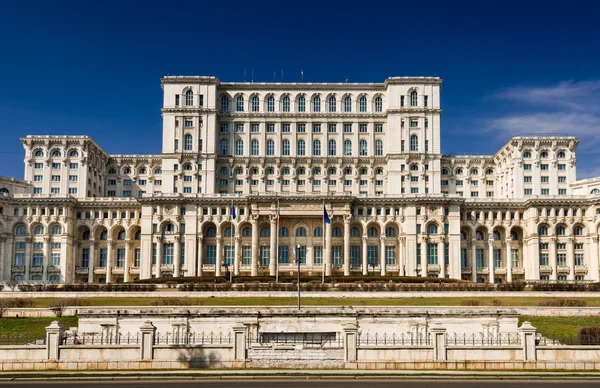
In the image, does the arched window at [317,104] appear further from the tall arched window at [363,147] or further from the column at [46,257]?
the column at [46,257]

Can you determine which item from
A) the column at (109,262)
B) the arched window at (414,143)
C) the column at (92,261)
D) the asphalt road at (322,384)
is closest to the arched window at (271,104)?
the arched window at (414,143)

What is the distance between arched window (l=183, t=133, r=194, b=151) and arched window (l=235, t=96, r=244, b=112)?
11661mm

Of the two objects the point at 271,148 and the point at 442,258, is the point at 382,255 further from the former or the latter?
the point at 271,148

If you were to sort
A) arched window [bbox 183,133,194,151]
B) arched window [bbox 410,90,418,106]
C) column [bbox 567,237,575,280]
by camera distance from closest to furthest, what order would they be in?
column [bbox 567,237,575,280] → arched window [bbox 183,133,194,151] → arched window [bbox 410,90,418,106]

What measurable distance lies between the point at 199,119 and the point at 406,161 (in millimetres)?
41343

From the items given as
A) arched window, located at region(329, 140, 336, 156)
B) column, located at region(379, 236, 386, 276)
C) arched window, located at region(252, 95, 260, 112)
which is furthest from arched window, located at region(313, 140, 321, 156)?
column, located at region(379, 236, 386, 276)

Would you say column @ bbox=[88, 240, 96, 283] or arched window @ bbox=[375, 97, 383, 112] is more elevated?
arched window @ bbox=[375, 97, 383, 112]

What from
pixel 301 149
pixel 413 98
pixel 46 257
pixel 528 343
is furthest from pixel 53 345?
pixel 413 98

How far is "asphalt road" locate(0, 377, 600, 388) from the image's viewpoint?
109 feet

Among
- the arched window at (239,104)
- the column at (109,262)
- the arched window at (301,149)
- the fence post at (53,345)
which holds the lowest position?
the fence post at (53,345)

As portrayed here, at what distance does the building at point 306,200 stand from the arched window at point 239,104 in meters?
0.49

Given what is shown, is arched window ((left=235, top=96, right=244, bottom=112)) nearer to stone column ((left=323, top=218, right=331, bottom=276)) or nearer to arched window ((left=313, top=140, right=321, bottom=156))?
arched window ((left=313, top=140, right=321, bottom=156))

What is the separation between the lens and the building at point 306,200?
12012 cm

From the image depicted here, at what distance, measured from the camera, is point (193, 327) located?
162 feet
